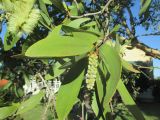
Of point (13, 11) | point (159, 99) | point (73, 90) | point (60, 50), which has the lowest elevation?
point (159, 99)

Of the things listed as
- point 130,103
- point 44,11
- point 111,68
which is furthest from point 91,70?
point 44,11

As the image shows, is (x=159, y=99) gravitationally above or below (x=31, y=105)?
below

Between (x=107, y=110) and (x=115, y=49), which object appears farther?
(x=107, y=110)

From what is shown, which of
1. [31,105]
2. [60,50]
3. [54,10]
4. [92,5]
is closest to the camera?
[60,50]

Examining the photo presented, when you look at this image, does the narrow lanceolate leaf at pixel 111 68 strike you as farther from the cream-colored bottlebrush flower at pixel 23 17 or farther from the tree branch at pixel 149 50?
the tree branch at pixel 149 50

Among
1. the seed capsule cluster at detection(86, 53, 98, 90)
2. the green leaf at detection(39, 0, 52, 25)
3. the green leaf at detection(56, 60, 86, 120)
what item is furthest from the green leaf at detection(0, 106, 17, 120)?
the seed capsule cluster at detection(86, 53, 98, 90)

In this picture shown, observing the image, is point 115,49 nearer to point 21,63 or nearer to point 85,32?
point 85,32

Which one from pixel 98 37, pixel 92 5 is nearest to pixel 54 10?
pixel 92 5
